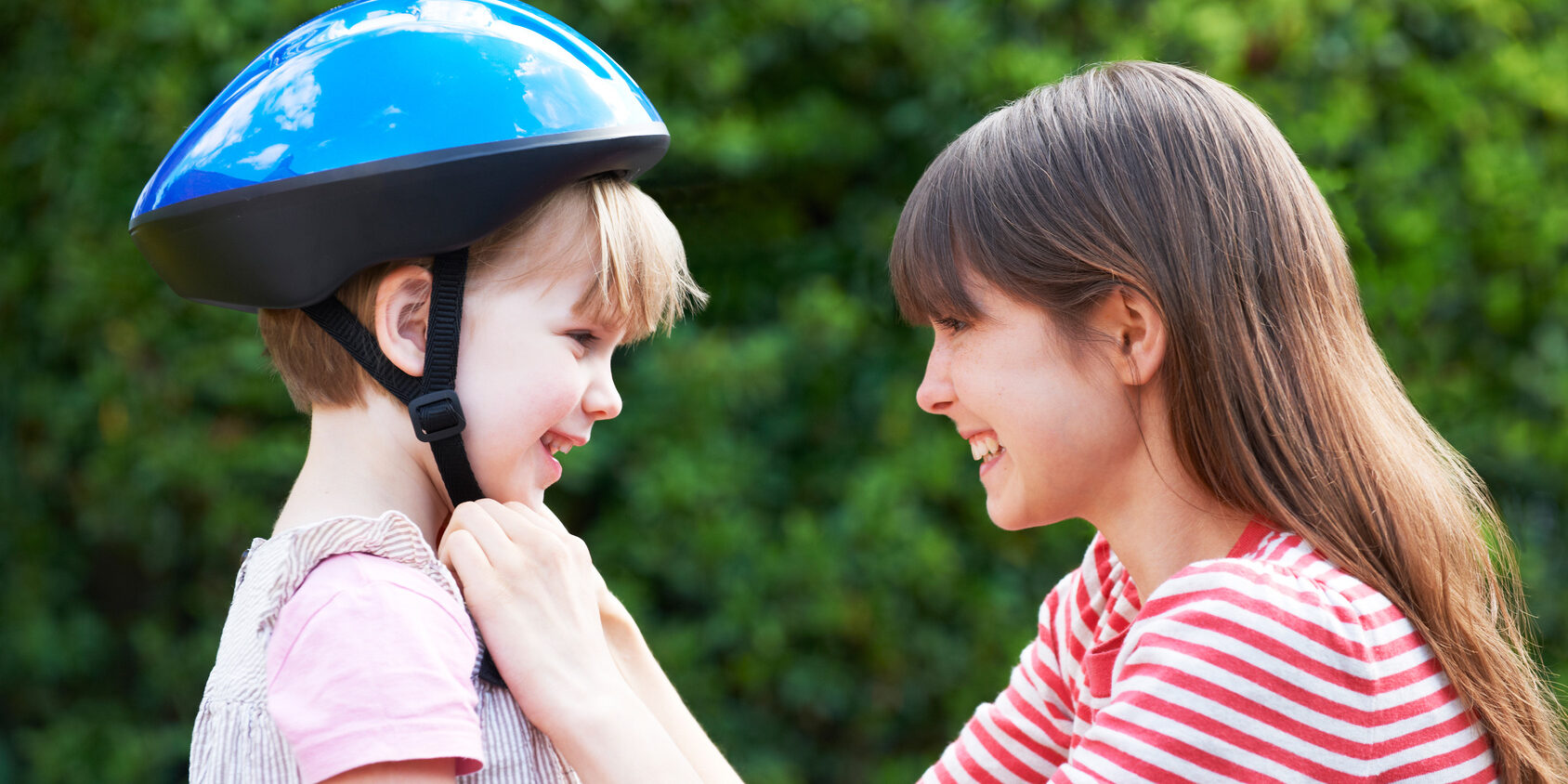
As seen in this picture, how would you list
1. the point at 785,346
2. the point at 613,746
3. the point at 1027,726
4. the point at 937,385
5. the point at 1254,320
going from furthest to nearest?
the point at 785,346
the point at 1027,726
the point at 937,385
the point at 1254,320
the point at 613,746

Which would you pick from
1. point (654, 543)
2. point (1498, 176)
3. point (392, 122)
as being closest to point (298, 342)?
point (392, 122)

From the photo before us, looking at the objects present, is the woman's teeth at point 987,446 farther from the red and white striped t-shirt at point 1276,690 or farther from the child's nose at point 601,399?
the child's nose at point 601,399

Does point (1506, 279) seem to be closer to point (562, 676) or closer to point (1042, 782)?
point (1042, 782)

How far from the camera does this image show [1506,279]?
3.93 meters

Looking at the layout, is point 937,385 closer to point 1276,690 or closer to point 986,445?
point 986,445

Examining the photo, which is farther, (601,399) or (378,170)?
(601,399)

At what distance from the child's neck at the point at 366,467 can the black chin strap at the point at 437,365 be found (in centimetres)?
4

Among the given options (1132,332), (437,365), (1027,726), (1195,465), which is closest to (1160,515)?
(1195,465)

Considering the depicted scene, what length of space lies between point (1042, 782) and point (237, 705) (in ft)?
4.50

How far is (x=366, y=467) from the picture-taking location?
181 centimetres

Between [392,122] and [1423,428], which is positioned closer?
[392,122]

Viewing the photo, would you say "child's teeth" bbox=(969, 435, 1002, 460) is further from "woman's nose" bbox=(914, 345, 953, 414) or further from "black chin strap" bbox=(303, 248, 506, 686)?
"black chin strap" bbox=(303, 248, 506, 686)

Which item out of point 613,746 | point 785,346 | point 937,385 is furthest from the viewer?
point 785,346

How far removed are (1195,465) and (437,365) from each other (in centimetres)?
110
